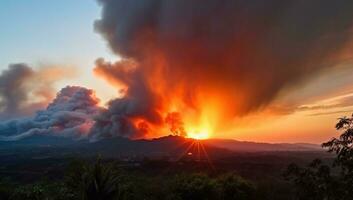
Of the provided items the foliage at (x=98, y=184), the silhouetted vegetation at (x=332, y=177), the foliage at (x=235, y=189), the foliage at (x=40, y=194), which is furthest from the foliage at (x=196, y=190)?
the silhouetted vegetation at (x=332, y=177)

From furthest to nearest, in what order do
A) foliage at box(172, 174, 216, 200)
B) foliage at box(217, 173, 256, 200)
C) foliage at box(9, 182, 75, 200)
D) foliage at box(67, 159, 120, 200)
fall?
foliage at box(217, 173, 256, 200)
foliage at box(172, 174, 216, 200)
foliage at box(9, 182, 75, 200)
foliage at box(67, 159, 120, 200)

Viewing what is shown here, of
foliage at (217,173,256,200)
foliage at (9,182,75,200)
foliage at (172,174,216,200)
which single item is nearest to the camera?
foliage at (9,182,75,200)

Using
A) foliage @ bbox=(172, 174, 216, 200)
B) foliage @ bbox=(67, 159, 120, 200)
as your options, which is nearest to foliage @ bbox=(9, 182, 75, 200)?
foliage @ bbox=(67, 159, 120, 200)

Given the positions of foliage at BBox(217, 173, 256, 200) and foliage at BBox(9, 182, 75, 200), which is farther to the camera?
foliage at BBox(217, 173, 256, 200)

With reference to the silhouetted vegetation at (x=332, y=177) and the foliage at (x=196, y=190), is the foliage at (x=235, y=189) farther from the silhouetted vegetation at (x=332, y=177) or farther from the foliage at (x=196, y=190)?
the silhouetted vegetation at (x=332, y=177)

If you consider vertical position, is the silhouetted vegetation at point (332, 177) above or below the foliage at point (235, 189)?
above

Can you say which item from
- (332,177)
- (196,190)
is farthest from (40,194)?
(332,177)

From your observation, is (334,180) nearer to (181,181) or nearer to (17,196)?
(17,196)

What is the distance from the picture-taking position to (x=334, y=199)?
17.4m

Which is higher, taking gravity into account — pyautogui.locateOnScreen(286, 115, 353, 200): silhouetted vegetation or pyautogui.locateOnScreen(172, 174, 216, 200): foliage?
pyautogui.locateOnScreen(286, 115, 353, 200): silhouetted vegetation

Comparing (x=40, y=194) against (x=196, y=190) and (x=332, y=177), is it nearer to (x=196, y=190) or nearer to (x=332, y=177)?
(x=196, y=190)

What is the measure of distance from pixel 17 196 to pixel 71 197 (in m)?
8.06

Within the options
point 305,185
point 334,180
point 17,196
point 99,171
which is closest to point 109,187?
point 99,171

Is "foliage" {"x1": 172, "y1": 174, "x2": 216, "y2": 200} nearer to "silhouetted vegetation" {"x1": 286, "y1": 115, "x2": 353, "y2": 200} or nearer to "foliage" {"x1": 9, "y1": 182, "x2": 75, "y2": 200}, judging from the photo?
"foliage" {"x1": 9, "y1": 182, "x2": 75, "y2": 200}
